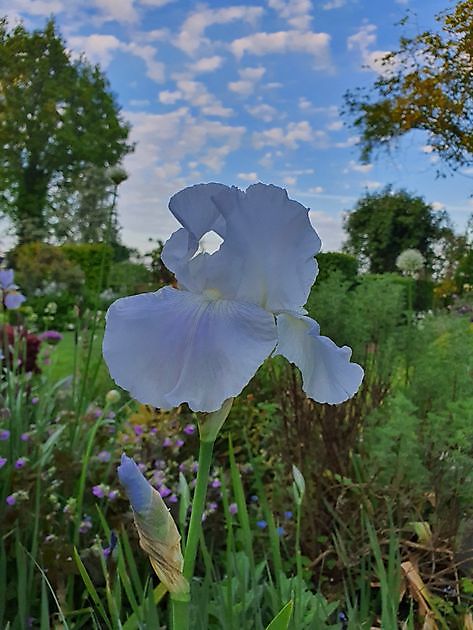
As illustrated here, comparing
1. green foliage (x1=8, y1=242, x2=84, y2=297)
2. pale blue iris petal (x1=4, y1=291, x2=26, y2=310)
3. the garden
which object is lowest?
the garden

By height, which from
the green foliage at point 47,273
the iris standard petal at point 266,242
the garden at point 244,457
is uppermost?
the green foliage at point 47,273

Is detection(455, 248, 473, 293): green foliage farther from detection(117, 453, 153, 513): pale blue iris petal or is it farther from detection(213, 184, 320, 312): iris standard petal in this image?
detection(117, 453, 153, 513): pale blue iris petal

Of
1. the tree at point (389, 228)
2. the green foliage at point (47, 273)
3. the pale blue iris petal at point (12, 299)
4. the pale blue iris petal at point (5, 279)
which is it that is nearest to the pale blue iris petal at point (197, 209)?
the pale blue iris petal at point (5, 279)

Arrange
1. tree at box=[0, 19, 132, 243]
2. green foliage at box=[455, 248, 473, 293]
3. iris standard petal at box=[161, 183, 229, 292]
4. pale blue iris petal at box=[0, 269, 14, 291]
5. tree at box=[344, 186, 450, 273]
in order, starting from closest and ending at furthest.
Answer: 1. iris standard petal at box=[161, 183, 229, 292]
2. pale blue iris petal at box=[0, 269, 14, 291]
3. green foliage at box=[455, 248, 473, 293]
4. tree at box=[0, 19, 132, 243]
5. tree at box=[344, 186, 450, 273]

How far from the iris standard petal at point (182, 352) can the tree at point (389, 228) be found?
17.4m

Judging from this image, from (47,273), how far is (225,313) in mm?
10707

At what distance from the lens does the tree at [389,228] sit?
58.9ft

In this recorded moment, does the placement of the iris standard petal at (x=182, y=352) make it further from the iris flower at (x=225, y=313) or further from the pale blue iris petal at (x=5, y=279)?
the pale blue iris petal at (x=5, y=279)

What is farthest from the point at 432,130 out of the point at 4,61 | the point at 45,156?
the point at 45,156

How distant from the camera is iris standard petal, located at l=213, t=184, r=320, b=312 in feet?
2.12

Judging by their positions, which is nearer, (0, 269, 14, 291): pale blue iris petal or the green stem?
the green stem

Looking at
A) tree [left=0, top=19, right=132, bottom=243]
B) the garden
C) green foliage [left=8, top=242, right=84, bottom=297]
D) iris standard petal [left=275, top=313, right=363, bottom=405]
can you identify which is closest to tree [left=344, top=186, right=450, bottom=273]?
tree [left=0, top=19, right=132, bottom=243]

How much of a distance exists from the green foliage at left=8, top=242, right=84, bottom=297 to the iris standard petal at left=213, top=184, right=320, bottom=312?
1018 cm

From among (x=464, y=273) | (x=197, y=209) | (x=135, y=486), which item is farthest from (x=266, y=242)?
(x=464, y=273)
